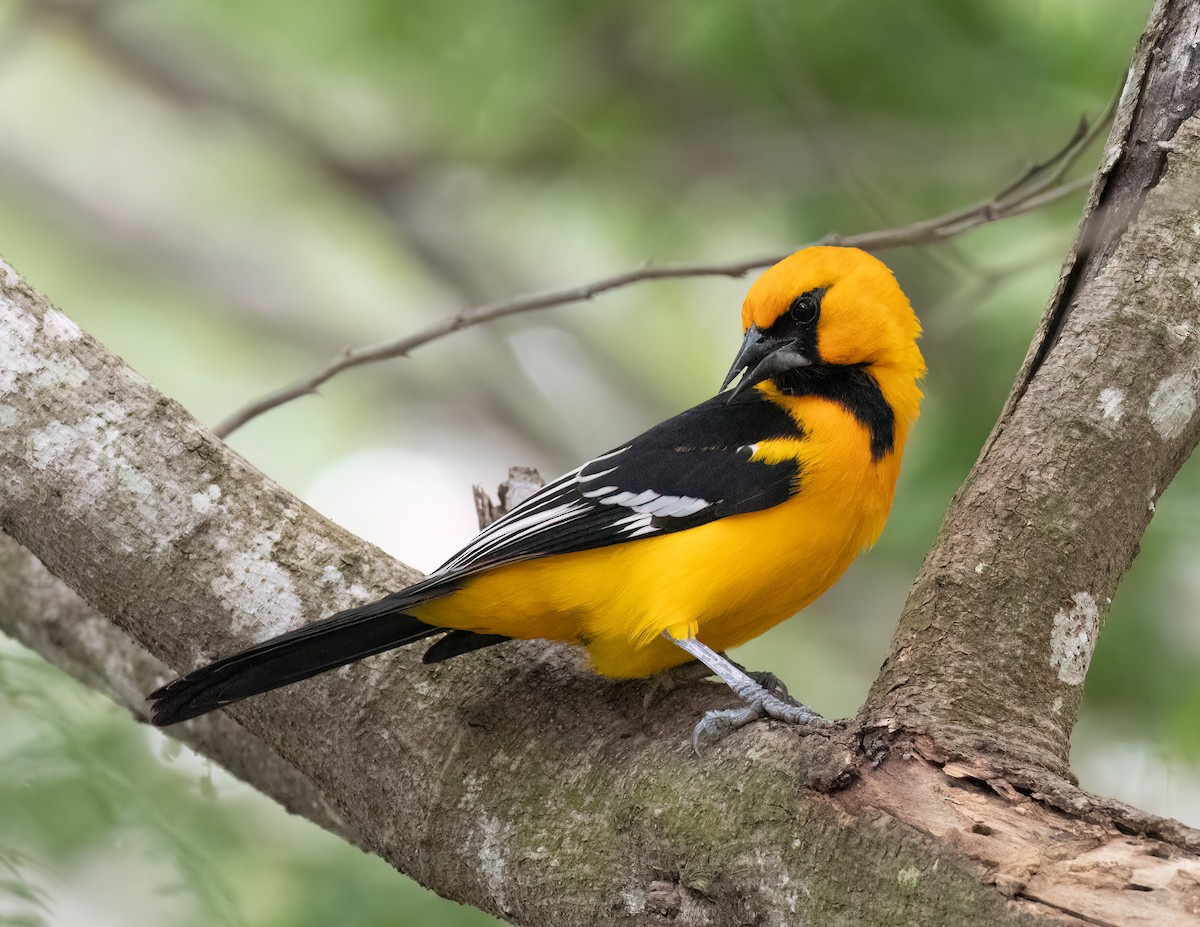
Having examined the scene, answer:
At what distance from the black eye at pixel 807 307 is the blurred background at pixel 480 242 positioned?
1.39 meters

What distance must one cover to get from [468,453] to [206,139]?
261cm

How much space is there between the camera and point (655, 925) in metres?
2.65

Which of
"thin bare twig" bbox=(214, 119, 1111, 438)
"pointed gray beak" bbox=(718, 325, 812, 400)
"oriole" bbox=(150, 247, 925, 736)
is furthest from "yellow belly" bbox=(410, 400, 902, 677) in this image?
"thin bare twig" bbox=(214, 119, 1111, 438)

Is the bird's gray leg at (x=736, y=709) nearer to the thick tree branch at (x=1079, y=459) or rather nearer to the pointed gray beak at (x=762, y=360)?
the thick tree branch at (x=1079, y=459)

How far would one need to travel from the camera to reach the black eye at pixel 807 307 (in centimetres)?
387

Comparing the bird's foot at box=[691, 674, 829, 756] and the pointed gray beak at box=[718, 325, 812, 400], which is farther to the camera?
the pointed gray beak at box=[718, 325, 812, 400]

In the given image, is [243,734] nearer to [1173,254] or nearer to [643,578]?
[643,578]

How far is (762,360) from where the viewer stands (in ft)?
12.6

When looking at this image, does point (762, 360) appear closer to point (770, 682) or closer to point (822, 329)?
point (822, 329)

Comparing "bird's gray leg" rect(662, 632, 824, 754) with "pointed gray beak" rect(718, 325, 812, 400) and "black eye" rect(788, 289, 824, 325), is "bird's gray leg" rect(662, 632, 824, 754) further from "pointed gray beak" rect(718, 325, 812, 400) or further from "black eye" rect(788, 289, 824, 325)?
"black eye" rect(788, 289, 824, 325)

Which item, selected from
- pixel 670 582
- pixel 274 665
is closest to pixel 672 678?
pixel 670 582

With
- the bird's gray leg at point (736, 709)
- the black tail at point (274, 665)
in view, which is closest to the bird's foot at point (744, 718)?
the bird's gray leg at point (736, 709)

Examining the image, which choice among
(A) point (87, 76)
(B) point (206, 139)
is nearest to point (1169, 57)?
(B) point (206, 139)

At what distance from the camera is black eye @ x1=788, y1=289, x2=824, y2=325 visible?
3.87 metres
